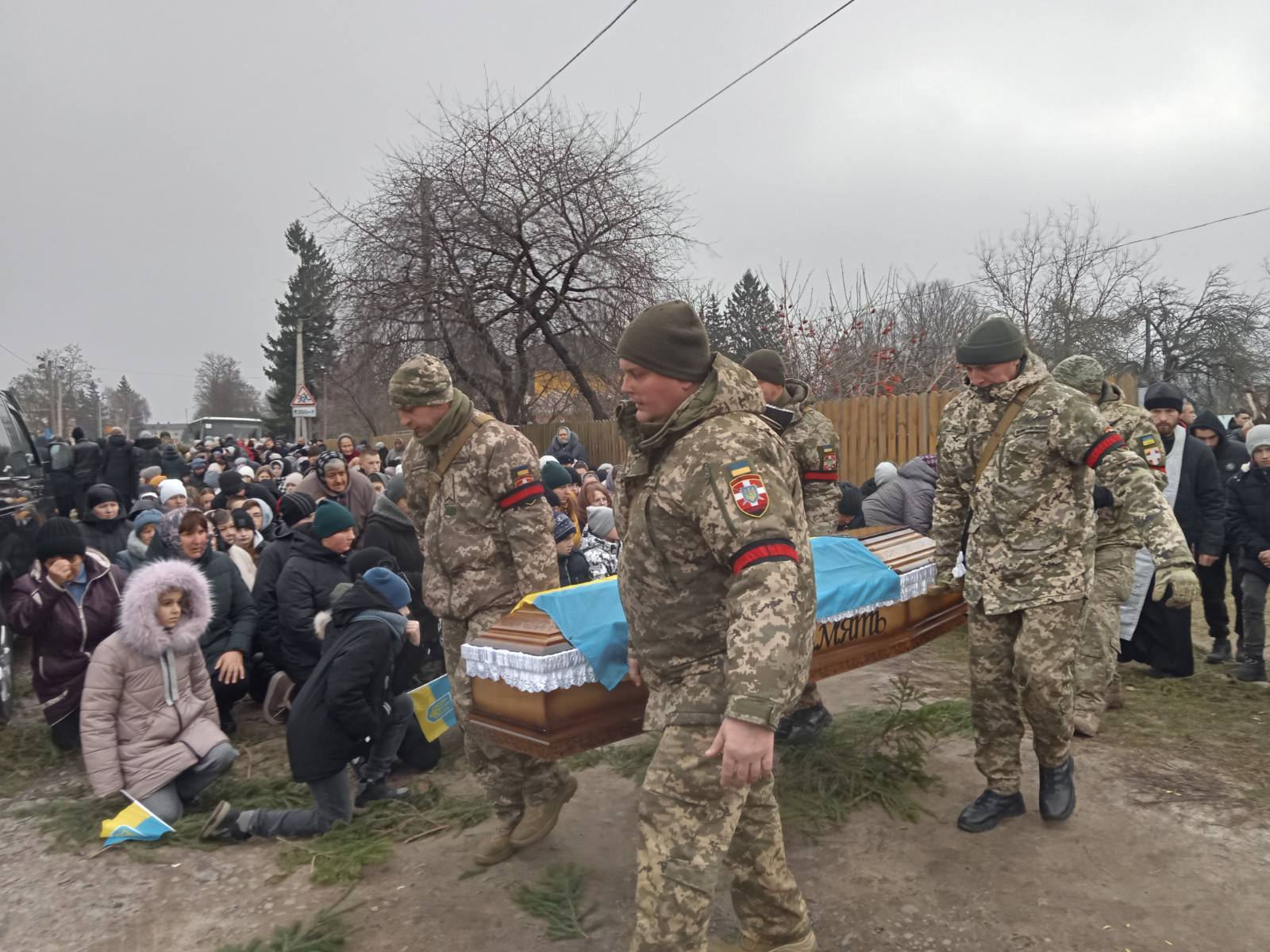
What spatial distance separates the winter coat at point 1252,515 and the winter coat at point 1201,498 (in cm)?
9

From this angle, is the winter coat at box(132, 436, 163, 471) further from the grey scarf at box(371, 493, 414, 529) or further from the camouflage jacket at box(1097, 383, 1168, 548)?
the camouflage jacket at box(1097, 383, 1168, 548)

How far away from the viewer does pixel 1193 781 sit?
4141 millimetres

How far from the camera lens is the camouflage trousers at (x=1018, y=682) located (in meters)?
3.59

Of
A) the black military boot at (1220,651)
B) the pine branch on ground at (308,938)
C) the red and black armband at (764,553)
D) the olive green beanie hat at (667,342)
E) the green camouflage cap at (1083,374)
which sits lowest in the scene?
the black military boot at (1220,651)

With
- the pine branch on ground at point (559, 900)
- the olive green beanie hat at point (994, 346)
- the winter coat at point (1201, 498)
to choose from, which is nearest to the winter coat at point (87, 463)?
the pine branch on ground at point (559, 900)

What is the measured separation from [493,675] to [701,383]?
1.38m

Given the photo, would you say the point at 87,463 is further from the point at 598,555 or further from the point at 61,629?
the point at 598,555

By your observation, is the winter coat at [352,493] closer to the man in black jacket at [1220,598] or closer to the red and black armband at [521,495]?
the red and black armband at [521,495]

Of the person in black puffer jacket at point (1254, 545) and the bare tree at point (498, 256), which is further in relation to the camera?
the bare tree at point (498, 256)

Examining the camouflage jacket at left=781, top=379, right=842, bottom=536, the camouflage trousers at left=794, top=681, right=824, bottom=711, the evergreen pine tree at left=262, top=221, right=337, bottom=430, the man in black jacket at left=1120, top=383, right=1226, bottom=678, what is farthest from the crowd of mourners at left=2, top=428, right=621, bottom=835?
the evergreen pine tree at left=262, top=221, right=337, bottom=430

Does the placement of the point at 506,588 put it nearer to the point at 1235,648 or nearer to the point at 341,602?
the point at 341,602

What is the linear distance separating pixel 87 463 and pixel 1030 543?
1242 cm

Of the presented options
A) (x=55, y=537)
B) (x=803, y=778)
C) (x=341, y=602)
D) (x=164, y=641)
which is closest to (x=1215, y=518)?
(x=803, y=778)

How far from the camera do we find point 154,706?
4.61m
